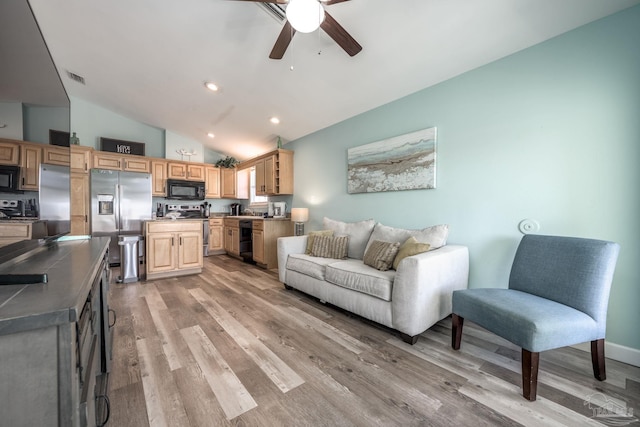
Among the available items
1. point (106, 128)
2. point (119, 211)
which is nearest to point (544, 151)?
point (119, 211)

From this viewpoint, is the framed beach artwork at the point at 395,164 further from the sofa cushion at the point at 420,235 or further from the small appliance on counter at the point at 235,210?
the small appliance on counter at the point at 235,210

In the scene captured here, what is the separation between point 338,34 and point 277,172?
3.09m

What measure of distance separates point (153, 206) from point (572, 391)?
6683 millimetres

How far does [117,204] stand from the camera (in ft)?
15.1

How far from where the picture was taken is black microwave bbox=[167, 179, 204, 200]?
17.5ft

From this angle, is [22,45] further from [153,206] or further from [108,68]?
[153,206]

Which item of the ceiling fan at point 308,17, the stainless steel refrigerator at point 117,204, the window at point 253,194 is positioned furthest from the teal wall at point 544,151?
the stainless steel refrigerator at point 117,204

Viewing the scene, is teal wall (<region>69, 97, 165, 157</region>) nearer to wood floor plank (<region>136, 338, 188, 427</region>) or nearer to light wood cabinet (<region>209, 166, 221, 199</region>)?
light wood cabinet (<region>209, 166, 221, 199</region>)

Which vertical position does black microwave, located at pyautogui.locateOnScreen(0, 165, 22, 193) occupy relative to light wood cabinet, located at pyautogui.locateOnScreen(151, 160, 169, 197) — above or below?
below

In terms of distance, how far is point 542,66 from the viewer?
6.60ft

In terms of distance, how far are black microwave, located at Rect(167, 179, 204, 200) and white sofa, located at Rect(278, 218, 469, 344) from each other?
12.3ft

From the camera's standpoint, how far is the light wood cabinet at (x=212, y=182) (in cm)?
590

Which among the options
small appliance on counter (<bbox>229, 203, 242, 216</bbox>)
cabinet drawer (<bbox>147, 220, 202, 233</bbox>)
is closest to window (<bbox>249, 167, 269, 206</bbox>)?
small appliance on counter (<bbox>229, 203, 242, 216</bbox>)

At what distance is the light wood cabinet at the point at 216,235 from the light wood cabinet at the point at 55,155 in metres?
Answer: 4.43
